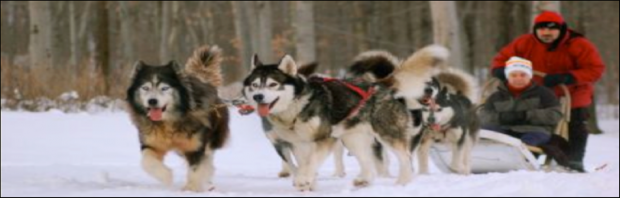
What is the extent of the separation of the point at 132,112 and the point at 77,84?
8.14 meters

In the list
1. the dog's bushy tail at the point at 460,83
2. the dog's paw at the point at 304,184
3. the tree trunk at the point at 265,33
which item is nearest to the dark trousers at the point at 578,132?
the dog's bushy tail at the point at 460,83

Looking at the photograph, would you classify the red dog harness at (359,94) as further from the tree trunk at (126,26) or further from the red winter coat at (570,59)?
the tree trunk at (126,26)

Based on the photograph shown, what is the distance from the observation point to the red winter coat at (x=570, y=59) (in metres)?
7.39

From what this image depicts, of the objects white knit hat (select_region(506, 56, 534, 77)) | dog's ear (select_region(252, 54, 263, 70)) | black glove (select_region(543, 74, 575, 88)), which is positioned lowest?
dog's ear (select_region(252, 54, 263, 70))

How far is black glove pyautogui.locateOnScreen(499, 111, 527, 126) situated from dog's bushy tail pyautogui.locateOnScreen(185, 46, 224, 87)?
275cm

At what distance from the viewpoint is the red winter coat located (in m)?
7.39

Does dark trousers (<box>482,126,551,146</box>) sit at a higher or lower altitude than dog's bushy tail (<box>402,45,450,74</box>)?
lower

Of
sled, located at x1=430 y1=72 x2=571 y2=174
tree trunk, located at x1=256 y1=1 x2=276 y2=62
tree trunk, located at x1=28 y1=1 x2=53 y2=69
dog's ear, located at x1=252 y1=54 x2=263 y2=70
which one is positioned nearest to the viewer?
dog's ear, located at x1=252 y1=54 x2=263 y2=70

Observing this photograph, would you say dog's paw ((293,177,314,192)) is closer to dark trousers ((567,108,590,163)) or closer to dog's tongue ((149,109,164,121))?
dog's tongue ((149,109,164,121))

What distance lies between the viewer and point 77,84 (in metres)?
13.0

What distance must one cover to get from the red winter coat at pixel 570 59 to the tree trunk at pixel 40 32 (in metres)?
9.61

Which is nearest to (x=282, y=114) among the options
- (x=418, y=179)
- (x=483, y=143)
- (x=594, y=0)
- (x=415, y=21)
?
(x=418, y=179)

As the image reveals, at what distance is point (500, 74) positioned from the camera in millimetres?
7629

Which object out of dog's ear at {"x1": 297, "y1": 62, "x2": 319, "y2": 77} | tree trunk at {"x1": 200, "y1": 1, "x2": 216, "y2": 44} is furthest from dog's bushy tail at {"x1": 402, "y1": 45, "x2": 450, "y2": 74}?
tree trunk at {"x1": 200, "y1": 1, "x2": 216, "y2": 44}
